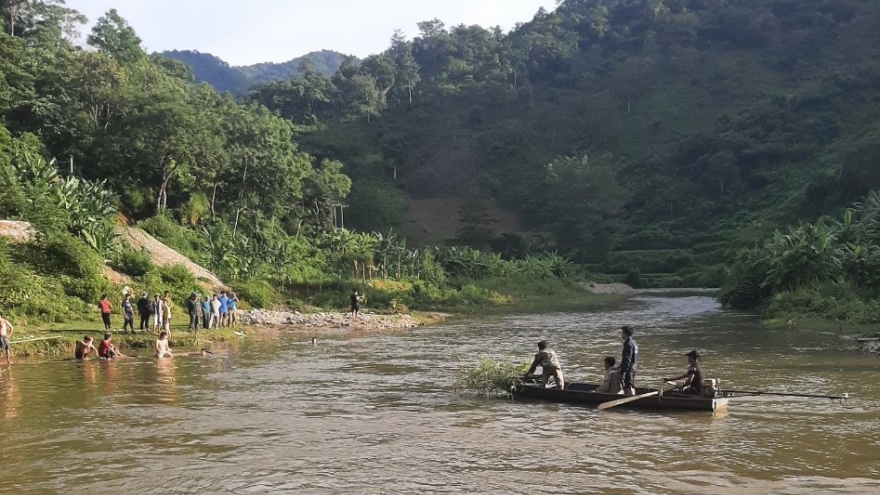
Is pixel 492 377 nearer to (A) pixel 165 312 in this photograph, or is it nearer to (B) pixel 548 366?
(B) pixel 548 366

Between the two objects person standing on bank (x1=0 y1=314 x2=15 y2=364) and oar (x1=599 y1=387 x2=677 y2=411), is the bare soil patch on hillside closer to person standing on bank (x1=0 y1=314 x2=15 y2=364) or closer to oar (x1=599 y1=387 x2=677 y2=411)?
person standing on bank (x1=0 y1=314 x2=15 y2=364)

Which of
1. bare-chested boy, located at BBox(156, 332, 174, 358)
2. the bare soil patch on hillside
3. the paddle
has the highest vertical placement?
the bare soil patch on hillside

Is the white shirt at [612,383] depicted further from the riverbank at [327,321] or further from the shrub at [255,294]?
the shrub at [255,294]

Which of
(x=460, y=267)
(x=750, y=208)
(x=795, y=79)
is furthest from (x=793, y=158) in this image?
(x=460, y=267)

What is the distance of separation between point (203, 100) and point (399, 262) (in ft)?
74.8

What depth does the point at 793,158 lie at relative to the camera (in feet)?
316

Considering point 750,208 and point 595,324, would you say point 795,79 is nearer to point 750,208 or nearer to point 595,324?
point 750,208

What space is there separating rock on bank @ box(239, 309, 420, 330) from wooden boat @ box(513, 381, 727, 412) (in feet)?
63.3

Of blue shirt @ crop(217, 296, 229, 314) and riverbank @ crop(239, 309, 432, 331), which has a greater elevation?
blue shirt @ crop(217, 296, 229, 314)

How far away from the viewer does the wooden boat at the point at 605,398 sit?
1516 cm

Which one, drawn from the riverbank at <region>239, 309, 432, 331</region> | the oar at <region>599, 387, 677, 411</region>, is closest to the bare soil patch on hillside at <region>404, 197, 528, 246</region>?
the riverbank at <region>239, 309, 432, 331</region>

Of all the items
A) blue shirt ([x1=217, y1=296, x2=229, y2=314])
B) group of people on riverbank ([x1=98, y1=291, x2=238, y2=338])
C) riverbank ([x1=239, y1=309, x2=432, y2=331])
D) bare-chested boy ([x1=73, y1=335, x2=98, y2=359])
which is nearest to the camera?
bare-chested boy ([x1=73, y1=335, x2=98, y2=359])

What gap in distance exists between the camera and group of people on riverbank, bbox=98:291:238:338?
87.3 ft

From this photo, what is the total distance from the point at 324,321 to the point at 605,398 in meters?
22.6
